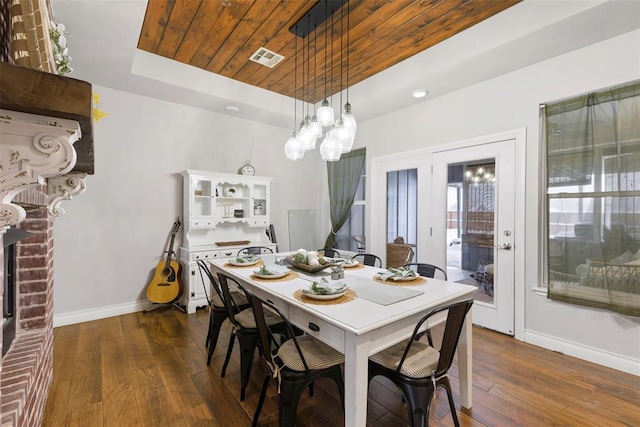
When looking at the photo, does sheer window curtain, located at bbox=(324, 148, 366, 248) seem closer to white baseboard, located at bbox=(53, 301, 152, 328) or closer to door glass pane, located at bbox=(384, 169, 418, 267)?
door glass pane, located at bbox=(384, 169, 418, 267)

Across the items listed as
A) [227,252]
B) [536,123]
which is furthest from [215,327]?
[536,123]

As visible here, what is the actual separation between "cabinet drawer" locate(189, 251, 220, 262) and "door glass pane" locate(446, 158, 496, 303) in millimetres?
2944

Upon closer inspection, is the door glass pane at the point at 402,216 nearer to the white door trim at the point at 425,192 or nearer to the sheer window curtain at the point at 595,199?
the white door trim at the point at 425,192

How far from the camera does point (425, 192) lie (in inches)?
146

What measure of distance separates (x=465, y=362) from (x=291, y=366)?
3.72 feet

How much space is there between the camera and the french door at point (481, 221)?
2984 mm

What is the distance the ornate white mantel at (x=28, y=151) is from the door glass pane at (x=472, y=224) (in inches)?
137

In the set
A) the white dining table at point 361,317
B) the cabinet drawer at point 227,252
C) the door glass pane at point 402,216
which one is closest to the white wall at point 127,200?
the cabinet drawer at point 227,252

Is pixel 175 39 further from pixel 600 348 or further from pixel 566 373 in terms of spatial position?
pixel 600 348

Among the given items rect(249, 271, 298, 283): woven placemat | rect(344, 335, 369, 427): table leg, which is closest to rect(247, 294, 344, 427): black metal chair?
rect(344, 335, 369, 427): table leg

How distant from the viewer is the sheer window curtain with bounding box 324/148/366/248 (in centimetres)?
462

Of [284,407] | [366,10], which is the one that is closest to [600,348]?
[284,407]

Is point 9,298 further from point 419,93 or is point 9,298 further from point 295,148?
point 419,93

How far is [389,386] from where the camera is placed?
2.12 m
